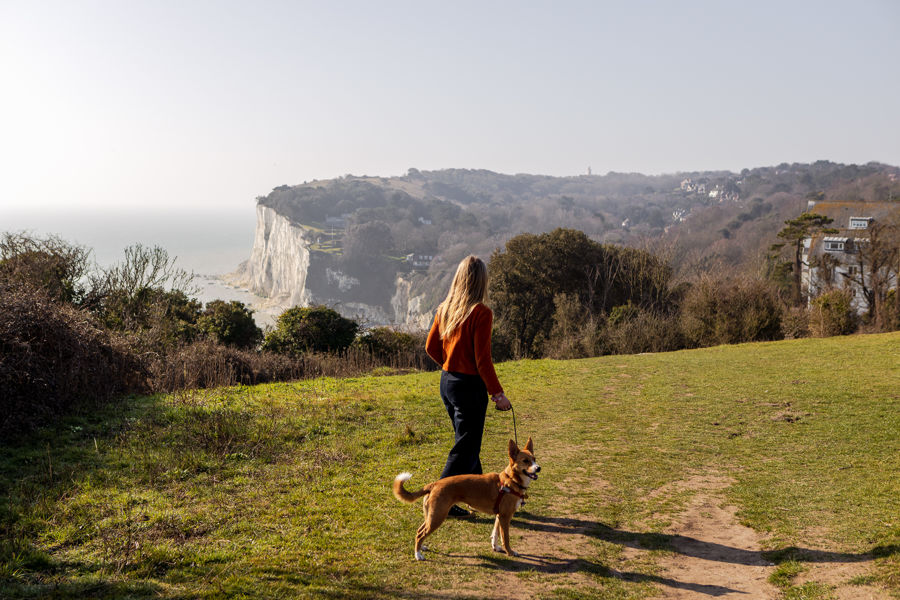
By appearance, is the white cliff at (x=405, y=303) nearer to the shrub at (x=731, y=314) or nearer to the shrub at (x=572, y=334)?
the shrub at (x=572, y=334)

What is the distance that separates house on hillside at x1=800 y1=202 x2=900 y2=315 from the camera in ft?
103

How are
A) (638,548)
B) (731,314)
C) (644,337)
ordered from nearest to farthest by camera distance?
(638,548), (731,314), (644,337)

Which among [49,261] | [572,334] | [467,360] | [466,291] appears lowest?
[572,334]

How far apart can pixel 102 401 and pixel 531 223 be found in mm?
139350

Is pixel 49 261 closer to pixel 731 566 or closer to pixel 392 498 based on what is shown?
pixel 392 498

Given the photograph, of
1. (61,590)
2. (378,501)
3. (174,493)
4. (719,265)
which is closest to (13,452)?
(174,493)

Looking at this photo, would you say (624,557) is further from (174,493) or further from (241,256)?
(241,256)

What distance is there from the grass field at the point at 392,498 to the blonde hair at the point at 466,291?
1828mm

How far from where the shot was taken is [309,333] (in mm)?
20984

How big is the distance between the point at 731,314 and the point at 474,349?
2131 centimetres

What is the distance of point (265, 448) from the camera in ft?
24.0

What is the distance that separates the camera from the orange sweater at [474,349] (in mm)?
4645

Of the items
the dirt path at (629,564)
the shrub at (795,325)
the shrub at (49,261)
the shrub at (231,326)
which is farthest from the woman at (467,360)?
the shrub at (795,325)

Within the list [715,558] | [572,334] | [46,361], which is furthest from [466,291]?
[572,334]
